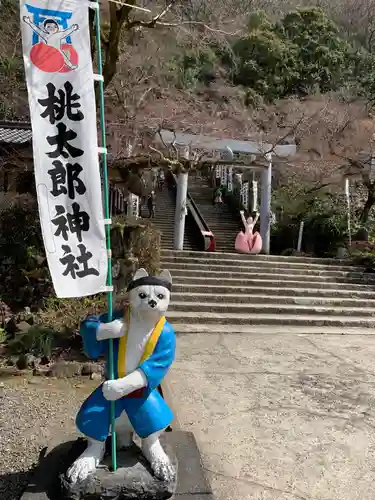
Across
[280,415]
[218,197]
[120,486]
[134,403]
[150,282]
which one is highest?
[150,282]

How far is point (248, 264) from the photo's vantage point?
1227 cm

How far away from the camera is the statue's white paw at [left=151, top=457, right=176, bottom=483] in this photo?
2.64 m

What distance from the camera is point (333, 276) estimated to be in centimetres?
1210

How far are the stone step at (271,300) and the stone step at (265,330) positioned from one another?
111cm

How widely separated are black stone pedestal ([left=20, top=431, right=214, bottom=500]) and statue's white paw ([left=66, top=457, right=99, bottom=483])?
0.12ft

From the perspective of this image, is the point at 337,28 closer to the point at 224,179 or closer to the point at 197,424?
the point at 224,179

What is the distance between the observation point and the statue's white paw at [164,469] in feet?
8.65

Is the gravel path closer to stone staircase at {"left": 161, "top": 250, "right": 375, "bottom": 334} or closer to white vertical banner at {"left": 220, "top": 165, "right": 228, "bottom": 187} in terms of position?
stone staircase at {"left": 161, "top": 250, "right": 375, "bottom": 334}

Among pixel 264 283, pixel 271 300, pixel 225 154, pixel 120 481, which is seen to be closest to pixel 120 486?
pixel 120 481

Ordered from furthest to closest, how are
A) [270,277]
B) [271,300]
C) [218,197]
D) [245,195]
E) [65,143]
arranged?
[218,197] < [245,195] < [270,277] < [271,300] < [65,143]

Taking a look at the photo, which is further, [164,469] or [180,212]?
[180,212]

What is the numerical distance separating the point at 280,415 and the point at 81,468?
8.48 ft

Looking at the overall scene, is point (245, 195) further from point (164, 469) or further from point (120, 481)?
Answer: point (120, 481)

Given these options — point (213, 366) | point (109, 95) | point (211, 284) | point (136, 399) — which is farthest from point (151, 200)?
point (136, 399)
